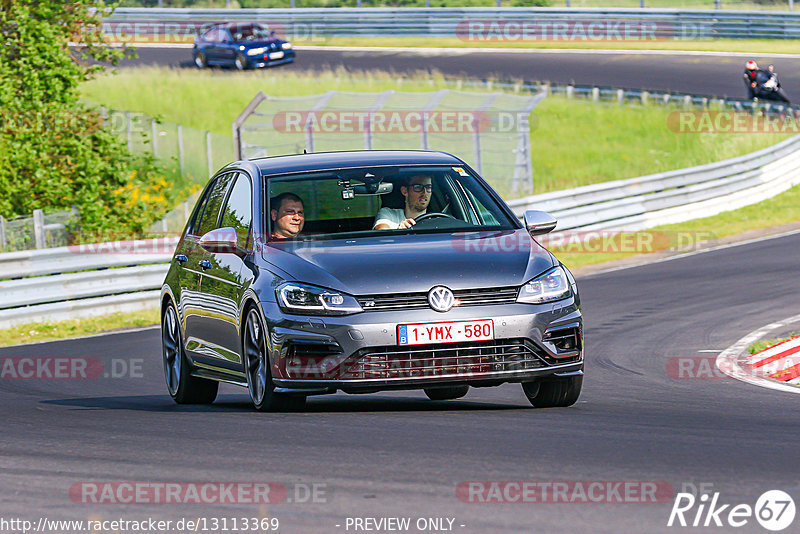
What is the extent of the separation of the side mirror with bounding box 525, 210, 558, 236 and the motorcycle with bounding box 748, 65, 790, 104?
28561 mm

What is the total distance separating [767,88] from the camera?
3625cm

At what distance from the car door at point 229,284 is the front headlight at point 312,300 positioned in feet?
2.20

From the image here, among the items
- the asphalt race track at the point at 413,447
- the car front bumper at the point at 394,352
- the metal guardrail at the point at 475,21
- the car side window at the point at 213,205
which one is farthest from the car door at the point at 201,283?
the metal guardrail at the point at 475,21

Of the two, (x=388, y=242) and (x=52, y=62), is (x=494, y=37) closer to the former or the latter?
(x=52, y=62)

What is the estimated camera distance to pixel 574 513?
17.9 ft

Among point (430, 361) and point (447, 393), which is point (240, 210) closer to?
point (447, 393)

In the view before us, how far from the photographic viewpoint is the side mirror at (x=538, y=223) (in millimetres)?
9078

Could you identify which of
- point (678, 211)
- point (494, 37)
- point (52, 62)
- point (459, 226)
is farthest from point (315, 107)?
point (494, 37)

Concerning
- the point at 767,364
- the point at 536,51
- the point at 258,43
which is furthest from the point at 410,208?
the point at 536,51

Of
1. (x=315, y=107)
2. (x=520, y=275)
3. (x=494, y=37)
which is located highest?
(x=520, y=275)

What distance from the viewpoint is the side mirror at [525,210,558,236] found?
357 inches

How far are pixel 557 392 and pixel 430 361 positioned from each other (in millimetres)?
1036

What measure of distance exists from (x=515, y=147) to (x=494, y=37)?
25258mm

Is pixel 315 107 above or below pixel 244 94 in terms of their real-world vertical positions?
above
